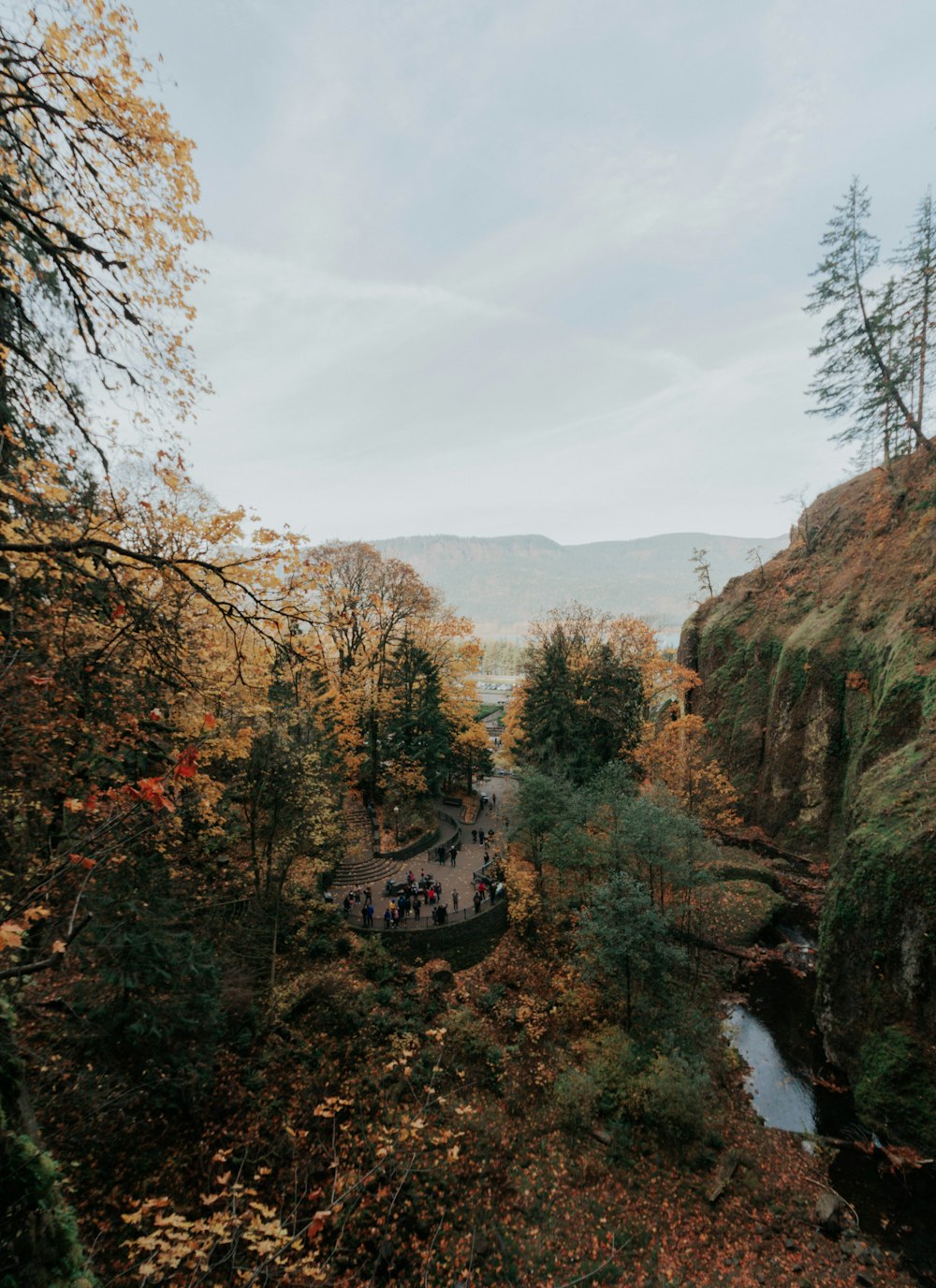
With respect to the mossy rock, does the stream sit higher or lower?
lower

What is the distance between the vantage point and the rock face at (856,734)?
38.4ft

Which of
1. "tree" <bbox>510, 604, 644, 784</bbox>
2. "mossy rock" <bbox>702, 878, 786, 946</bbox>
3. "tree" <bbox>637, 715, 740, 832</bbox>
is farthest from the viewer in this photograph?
"tree" <bbox>510, 604, 644, 784</bbox>

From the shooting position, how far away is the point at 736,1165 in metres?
11.1

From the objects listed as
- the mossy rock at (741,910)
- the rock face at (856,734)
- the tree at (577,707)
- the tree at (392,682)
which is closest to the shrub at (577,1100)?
the rock face at (856,734)

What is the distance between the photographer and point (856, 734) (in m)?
20.3

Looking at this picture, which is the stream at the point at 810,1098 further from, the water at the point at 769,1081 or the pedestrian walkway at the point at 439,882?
the pedestrian walkway at the point at 439,882

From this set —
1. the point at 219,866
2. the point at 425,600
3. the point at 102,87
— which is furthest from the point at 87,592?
the point at 425,600

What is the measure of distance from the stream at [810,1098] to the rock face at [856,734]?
0.87 m

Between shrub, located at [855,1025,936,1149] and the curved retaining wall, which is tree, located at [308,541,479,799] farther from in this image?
shrub, located at [855,1025,936,1149]

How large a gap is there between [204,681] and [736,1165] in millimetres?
15524

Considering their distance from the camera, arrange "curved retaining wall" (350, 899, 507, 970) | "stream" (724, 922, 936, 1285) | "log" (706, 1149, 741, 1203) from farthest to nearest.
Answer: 1. "curved retaining wall" (350, 899, 507, 970)
2. "log" (706, 1149, 741, 1203)
3. "stream" (724, 922, 936, 1285)

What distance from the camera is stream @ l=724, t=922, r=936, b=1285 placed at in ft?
32.9

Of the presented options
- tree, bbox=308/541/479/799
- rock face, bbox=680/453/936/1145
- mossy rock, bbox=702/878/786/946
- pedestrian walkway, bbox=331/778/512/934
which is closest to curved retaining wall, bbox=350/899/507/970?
pedestrian walkway, bbox=331/778/512/934

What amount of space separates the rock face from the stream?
874 millimetres
